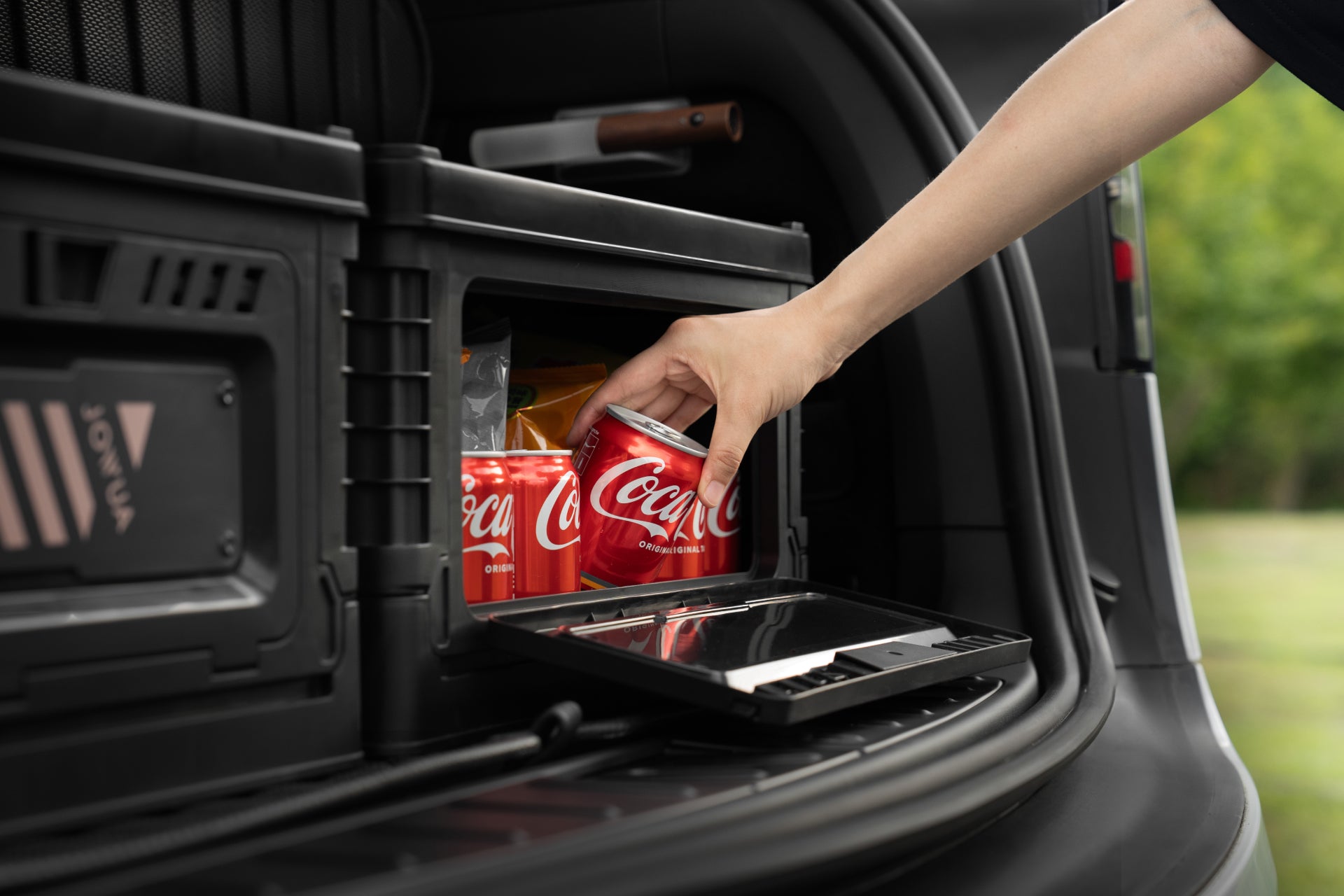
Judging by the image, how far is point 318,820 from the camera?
74cm

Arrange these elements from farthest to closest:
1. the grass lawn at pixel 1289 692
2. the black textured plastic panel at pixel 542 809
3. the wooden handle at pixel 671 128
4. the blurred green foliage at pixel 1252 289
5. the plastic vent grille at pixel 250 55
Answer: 1. the blurred green foliage at pixel 1252 289
2. the grass lawn at pixel 1289 692
3. the wooden handle at pixel 671 128
4. the plastic vent grille at pixel 250 55
5. the black textured plastic panel at pixel 542 809

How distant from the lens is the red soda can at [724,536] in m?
1.26

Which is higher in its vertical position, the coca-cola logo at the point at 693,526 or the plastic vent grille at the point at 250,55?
the plastic vent grille at the point at 250,55

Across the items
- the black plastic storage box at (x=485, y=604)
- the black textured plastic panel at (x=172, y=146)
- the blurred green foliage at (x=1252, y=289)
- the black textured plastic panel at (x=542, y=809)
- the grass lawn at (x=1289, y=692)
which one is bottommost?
the grass lawn at (x=1289, y=692)

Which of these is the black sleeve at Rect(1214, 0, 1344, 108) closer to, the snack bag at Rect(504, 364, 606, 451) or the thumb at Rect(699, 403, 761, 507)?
the thumb at Rect(699, 403, 761, 507)

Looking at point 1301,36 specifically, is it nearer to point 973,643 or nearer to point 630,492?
point 973,643

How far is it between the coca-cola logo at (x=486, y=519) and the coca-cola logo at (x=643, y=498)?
15 cm

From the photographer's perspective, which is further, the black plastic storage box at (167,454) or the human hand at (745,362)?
the human hand at (745,362)

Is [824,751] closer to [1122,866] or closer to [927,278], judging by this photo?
[1122,866]

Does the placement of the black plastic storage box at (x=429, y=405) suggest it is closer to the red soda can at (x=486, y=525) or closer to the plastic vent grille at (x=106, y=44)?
the red soda can at (x=486, y=525)

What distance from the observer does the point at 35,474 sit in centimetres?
68

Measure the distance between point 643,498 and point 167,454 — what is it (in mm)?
479

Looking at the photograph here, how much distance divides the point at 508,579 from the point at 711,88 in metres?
0.77

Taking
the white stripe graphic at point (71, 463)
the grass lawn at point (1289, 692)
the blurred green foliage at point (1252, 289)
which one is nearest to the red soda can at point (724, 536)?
the white stripe graphic at point (71, 463)
